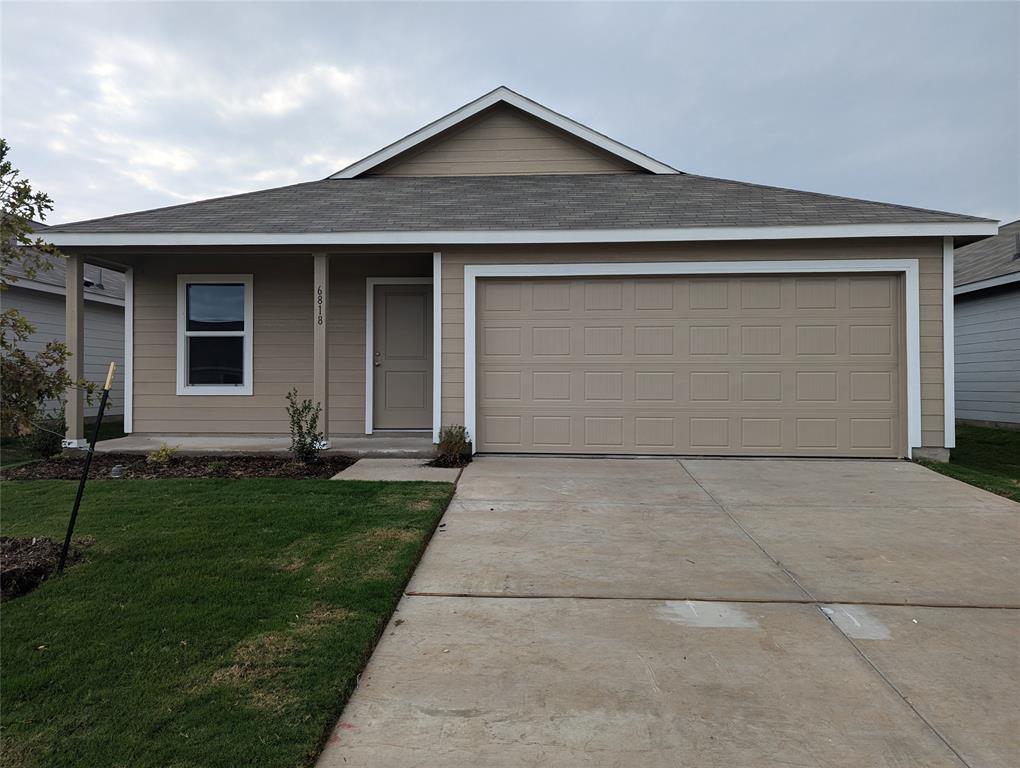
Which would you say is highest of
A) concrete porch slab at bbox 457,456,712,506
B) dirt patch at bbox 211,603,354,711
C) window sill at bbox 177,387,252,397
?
window sill at bbox 177,387,252,397

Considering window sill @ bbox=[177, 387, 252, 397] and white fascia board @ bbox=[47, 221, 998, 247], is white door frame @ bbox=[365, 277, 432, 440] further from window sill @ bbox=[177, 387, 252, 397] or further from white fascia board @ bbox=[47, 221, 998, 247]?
window sill @ bbox=[177, 387, 252, 397]

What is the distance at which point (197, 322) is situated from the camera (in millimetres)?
9008

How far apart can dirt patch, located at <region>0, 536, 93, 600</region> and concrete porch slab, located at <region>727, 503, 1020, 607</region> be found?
180 inches

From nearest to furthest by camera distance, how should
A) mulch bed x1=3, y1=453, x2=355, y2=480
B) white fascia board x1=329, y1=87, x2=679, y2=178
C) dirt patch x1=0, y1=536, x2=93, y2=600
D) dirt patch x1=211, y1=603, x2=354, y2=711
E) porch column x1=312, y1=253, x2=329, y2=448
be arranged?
dirt patch x1=211, y1=603, x2=354, y2=711 → dirt patch x1=0, y1=536, x2=93, y2=600 → mulch bed x1=3, y1=453, x2=355, y2=480 → porch column x1=312, y1=253, x2=329, y2=448 → white fascia board x1=329, y1=87, x2=679, y2=178

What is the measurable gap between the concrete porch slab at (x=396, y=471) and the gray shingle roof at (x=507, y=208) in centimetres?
297

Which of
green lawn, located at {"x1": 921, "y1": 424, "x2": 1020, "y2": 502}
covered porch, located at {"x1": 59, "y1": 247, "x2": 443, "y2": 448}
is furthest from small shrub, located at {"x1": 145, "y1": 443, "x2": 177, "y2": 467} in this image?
green lawn, located at {"x1": 921, "y1": 424, "x2": 1020, "y2": 502}

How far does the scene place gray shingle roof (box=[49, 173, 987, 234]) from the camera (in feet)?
24.6

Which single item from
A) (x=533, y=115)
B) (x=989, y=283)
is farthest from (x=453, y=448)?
(x=989, y=283)

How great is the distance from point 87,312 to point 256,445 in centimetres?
864

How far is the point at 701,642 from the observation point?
112 inches

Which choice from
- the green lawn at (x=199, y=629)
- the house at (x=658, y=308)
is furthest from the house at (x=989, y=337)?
the green lawn at (x=199, y=629)

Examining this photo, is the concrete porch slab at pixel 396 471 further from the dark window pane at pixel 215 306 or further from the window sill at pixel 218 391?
the dark window pane at pixel 215 306

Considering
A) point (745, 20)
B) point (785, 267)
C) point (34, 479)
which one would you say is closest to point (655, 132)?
point (745, 20)

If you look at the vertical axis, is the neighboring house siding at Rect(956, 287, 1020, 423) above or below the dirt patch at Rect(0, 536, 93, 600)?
above
